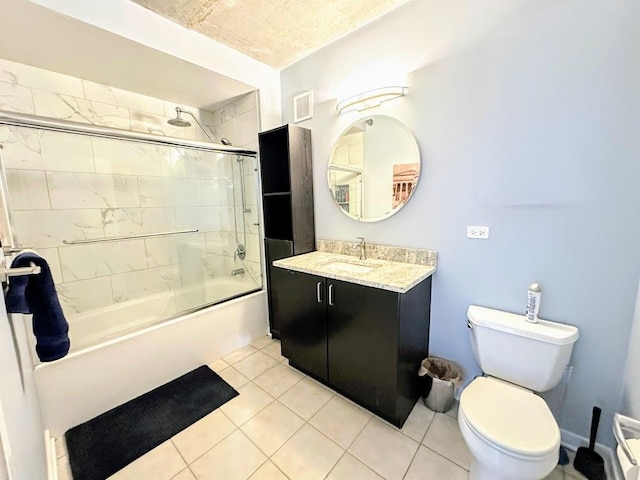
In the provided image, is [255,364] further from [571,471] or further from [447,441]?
[571,471]

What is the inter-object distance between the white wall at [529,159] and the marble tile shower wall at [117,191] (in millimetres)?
1578

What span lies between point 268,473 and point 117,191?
8.24 feet

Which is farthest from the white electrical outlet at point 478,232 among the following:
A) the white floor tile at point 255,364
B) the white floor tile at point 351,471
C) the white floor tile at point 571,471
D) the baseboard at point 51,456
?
the baseboard at point 51,456

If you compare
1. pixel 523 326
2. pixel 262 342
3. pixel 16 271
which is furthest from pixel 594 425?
pixel 16 271

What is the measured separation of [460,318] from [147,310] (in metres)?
2.59

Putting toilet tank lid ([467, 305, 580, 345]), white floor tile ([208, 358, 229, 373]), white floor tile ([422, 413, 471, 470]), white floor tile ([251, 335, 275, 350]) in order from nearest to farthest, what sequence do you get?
toilet tank lid ([467, 305, 580, 345])
white floor tile ([422, 413, 471, 470])
white floor tile ([208, 358, 229, 373])
white floor tile ([251, 335, 275, 350])

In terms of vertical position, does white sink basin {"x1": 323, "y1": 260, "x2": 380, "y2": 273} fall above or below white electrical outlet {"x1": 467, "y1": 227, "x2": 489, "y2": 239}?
below

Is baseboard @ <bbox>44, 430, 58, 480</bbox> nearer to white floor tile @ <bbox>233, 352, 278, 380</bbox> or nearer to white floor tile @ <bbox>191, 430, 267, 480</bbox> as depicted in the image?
white floor tile @ <bbox>191, 430, 267, 480</bbox>

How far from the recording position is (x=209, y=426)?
1.61 m

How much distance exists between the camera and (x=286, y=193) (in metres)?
2.31

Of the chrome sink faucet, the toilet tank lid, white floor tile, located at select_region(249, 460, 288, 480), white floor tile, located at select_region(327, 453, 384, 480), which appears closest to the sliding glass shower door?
the chrome sink faucet

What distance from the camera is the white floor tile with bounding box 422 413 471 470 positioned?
1.38 m

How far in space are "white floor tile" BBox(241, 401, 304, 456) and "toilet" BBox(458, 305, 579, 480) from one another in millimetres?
953

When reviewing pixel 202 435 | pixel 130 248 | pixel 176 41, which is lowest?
pixel 202 435
